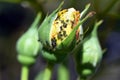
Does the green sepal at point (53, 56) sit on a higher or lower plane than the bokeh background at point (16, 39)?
lower

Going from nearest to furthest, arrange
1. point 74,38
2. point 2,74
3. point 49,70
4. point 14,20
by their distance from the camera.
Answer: point 74,38 < point 49,70 < point 2,74 < point 14,20

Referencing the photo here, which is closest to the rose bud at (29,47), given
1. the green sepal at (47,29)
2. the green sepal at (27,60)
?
the green sepal at (27,60)

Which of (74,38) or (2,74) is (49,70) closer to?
(74,38)

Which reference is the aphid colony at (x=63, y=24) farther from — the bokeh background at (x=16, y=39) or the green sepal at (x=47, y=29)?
the bokeh background at (x=16, y=39)

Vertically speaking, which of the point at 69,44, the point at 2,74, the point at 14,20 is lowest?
the point at 69,44

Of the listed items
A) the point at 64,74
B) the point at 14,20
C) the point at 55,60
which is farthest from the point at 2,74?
the point at 55,60

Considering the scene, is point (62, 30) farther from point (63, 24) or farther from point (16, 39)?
point (16, 39)

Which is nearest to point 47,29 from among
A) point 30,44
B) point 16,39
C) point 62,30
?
point 62,30
